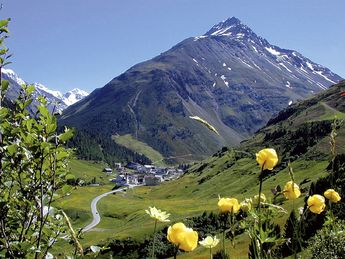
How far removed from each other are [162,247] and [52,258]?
7362 cm

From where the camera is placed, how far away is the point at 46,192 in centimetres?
574

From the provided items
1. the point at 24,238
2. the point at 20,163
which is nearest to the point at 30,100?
the point at 20,163

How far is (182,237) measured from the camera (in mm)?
3969

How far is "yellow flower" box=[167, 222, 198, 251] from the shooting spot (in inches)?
155

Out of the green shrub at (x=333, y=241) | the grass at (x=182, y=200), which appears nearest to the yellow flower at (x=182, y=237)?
the green shrub at (x=333, y=241)

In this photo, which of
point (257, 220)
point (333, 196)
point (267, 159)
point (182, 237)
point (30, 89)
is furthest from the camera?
point (30, 89)

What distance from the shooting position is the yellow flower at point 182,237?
3.93 metres

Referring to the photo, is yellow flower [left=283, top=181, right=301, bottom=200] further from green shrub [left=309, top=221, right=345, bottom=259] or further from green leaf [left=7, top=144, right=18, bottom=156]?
green leaf [left=7, top=144, right=18, bottom=156]

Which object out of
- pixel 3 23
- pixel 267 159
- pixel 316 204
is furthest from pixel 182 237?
pixel 3 23

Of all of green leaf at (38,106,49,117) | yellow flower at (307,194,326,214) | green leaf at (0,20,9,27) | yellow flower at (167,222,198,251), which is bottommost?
yellow flower at (167,222,198,251)

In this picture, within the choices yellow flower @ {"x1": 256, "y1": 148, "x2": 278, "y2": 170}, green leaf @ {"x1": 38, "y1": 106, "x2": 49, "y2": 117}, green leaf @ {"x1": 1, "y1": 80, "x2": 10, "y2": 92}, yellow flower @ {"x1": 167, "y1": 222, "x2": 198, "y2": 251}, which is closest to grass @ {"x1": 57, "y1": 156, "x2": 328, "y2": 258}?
green leaf @ {"x1": 1, "y1": 80, "x2": 10, "y2": 92}

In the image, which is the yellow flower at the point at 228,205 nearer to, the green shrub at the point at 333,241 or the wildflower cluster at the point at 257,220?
the wildflower cluster at the point at 257,220

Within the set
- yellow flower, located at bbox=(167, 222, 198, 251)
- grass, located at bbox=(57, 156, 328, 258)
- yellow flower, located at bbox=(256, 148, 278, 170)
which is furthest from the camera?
grass, located at bbox=(57, 156, 328, 258)

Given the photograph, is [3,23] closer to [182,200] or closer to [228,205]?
[228,205]
